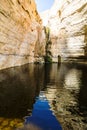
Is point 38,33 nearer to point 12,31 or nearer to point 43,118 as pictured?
point 12,31

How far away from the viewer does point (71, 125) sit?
23.2 ft

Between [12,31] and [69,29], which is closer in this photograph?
[12,31]

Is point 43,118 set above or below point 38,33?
below

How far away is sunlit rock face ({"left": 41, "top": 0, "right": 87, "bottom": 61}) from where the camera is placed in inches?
1720

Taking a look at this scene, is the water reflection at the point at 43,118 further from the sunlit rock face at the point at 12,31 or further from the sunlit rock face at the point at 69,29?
the sunlit rock face at the point at 69,29

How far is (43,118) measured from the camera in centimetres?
767

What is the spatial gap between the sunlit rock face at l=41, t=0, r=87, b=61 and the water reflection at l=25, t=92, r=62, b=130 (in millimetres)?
35395

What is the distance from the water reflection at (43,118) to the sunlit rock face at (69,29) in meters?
35.4

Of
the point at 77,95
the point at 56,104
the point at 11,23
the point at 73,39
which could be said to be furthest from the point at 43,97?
the point at 73,39

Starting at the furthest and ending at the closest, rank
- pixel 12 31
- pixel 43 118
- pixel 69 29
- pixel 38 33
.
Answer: pixel 69 29 → pixel 38 33 → pixel 12 31 → pixel 43 118

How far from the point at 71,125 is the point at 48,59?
1854 inches

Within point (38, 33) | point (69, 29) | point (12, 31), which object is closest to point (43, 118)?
point (12, 31)

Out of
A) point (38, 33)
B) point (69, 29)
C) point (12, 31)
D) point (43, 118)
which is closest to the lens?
point (43, 118)

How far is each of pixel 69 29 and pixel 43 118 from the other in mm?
42724
